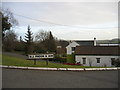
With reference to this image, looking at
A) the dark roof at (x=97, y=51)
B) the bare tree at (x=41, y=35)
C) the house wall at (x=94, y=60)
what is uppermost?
the bare tree at (x=41, y=35)

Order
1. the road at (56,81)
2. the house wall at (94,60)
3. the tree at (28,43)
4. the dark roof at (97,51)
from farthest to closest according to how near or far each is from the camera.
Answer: the tree at (28,43) → the dark roof at (97,51) → the house wall at (94,60) → the road at (56,81)

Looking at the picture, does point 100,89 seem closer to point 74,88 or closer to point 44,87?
point 74,88

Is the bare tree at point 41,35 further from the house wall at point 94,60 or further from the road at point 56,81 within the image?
the road at point 56,81

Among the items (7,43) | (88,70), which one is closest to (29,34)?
(7,43)

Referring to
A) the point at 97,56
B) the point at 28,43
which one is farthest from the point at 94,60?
the point at 28,43

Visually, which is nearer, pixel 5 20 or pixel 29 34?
pixel 5 20

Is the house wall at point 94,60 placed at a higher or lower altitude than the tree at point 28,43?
lower

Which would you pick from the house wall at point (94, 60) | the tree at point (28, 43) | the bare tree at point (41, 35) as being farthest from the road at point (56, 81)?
the bare tree at point (41, 35)

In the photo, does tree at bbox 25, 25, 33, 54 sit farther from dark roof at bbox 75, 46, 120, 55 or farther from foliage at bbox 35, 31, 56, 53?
dark roof at bbox 75, 46, 120, 55

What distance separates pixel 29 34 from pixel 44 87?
41.8 m

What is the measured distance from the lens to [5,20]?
29.7 m

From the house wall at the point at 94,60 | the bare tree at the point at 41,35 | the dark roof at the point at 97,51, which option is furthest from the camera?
the bare tree at the point at 41,35

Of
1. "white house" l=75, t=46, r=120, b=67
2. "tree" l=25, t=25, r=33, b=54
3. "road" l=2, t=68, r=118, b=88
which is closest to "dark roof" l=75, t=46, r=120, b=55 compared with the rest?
"white house" l=75, t=46, r=120, b=67

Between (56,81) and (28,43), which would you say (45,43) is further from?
(56,81)
